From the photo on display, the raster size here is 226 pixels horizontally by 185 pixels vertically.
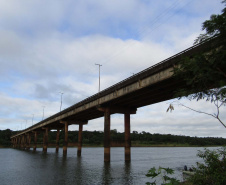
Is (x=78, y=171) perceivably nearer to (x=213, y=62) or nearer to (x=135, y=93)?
(x=135, y=93)

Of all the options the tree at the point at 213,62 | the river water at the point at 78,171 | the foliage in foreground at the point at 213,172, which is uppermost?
the tree at the point at 213,62

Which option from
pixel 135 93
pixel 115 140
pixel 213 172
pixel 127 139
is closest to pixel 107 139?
pixel 127 139

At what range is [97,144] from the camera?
16250cm

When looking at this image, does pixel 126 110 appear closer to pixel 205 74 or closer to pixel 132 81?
pixel 132 81

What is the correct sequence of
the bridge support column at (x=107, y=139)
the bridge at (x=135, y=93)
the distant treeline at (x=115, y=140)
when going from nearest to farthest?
the bridge at (x=135, y=93) < the bridge support column at (x=107, y=139) < the distant treeline at (x=115, y=140)

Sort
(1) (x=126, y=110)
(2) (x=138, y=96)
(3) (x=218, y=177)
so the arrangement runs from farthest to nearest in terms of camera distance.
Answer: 1. (1) (x=126, y=110)
2. (2) (x=138, y=96)
3. (3) (x=218, y=177)

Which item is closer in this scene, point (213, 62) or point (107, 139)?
point (213, 62)

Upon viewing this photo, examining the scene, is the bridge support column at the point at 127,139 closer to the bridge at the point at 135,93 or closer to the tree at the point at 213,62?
the bridge at the point at 135,93

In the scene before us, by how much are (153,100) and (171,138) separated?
168 metres

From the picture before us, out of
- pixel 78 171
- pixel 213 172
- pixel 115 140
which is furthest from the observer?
pixel 115 140

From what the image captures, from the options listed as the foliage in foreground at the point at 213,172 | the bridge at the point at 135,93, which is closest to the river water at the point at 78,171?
the bridge at the point at 135,93

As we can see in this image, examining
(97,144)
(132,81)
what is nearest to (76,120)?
(132,81)

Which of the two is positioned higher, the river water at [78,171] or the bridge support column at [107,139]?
the bridge support column at [107,139]

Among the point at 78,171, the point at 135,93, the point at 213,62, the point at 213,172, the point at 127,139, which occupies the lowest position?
the point at 78,171
